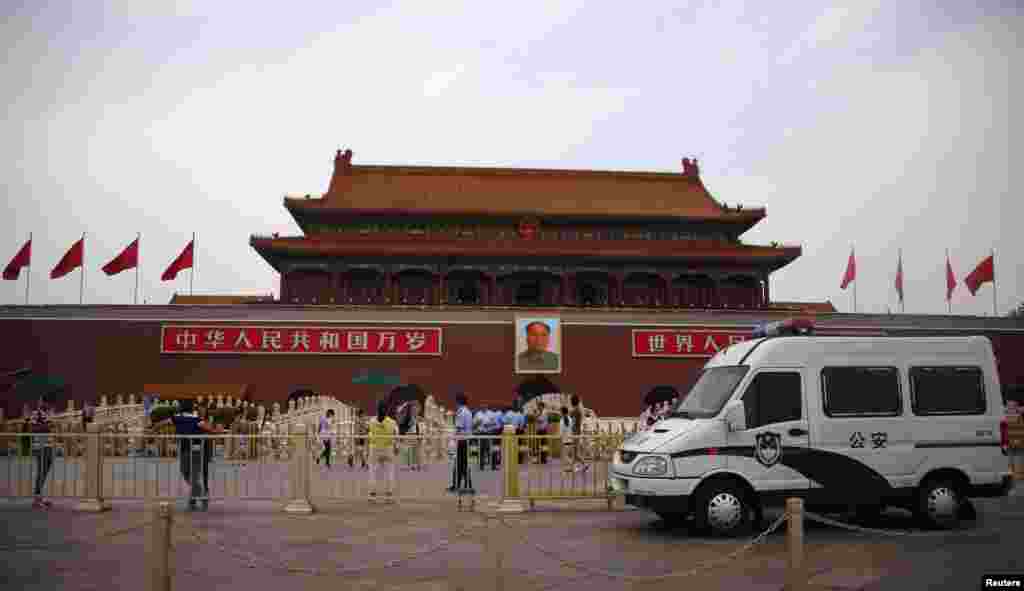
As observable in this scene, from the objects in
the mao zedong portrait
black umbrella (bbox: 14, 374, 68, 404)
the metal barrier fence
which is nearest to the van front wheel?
the metal barrier fence

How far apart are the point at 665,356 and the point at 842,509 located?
1734 cm

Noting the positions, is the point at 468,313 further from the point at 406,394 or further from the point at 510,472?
the point at 510,472

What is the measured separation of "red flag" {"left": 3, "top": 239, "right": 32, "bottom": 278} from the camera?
25.5 meters

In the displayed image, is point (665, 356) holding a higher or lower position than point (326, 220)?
lower

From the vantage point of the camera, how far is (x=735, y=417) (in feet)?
27.7

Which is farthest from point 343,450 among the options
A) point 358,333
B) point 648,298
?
point 648,298

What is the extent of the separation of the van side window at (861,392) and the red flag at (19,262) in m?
25.0

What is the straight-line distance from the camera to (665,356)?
27.6 metres

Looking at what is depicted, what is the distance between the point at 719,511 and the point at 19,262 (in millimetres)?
24748

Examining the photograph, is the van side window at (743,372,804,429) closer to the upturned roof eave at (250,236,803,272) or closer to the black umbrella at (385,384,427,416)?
the black umbrella at (385,384,427,416)

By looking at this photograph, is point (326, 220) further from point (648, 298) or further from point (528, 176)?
point (648, 298)

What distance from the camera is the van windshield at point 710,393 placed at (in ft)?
28.7

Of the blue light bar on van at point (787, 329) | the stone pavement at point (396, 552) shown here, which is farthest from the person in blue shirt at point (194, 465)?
the blue light bar on van at point (787, 329)
